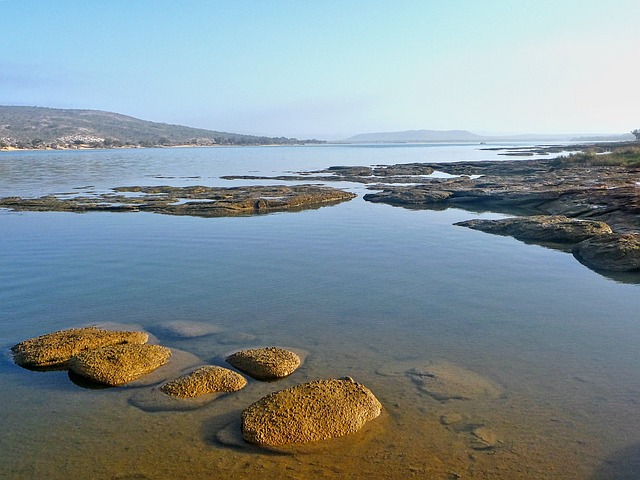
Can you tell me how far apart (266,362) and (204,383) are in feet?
3.23

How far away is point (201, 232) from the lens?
20359mm

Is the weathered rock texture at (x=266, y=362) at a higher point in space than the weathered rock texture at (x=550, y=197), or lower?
lower

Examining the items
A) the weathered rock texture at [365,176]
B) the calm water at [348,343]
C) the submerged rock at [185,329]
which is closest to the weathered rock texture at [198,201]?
the calm water at [348,343]

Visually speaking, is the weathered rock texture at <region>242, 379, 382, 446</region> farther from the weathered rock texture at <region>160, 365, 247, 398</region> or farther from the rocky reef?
the rocky reef

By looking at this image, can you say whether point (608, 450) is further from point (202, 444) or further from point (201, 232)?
point (201, 232)

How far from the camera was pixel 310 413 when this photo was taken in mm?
6176

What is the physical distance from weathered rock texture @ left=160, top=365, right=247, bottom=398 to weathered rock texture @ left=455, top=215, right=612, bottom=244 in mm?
13892

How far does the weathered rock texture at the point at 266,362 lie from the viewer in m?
7.61

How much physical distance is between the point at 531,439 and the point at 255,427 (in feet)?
10.3

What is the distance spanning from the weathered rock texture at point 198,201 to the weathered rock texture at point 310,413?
19.3 metres

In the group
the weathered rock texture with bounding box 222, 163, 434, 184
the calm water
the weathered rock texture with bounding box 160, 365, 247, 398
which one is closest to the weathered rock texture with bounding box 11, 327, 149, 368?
the calm water

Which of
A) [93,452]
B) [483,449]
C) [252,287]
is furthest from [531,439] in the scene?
[252,287]

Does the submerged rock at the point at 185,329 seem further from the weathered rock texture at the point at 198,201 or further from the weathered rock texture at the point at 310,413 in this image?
the weathered rock texture at the point at 198,201

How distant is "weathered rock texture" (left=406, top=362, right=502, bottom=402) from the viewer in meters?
7.05
